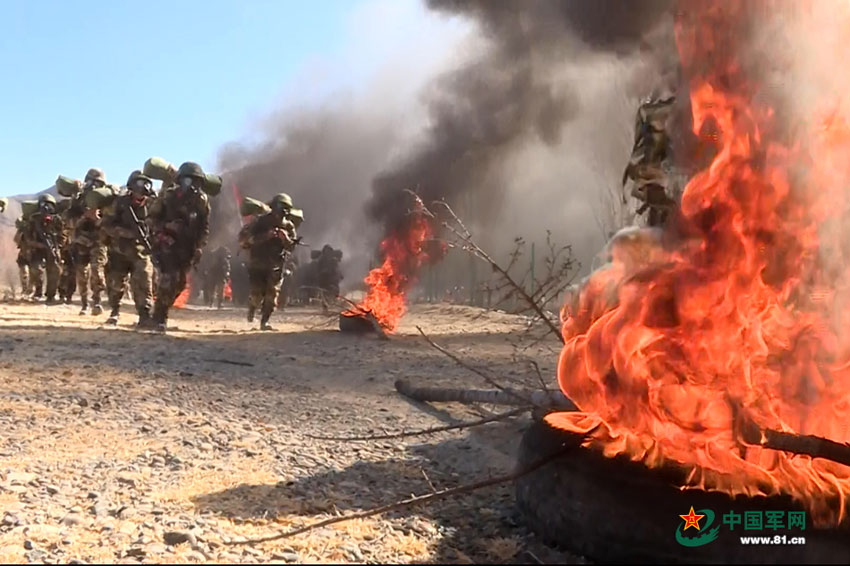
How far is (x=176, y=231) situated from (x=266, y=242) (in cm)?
223

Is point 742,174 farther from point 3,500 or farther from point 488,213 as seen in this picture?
point 488,213

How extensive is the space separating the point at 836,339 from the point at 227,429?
411 cm

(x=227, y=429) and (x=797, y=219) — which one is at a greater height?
(x=797, y=219)

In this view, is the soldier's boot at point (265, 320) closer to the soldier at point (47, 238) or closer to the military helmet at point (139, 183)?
→ the military helmet at point (139, 183)

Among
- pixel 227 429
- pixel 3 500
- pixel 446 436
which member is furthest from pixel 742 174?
pixel 3 500

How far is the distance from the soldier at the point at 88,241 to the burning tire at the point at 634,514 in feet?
42.1

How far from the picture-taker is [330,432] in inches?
198

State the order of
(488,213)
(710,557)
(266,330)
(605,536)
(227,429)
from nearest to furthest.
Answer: (710,557) < (605,536) < (227,429) < (266,330) < (488,213)

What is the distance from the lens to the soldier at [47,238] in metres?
18.3

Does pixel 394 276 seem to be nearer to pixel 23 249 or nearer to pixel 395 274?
Result: pixel 395 274

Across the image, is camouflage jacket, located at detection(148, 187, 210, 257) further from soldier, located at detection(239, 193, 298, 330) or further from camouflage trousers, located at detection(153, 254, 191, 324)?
soldier, located at detection(239, 193, 298, 330)

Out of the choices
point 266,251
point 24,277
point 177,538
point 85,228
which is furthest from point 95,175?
point 177,538

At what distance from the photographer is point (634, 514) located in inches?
104

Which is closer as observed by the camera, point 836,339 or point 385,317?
point 836,339
